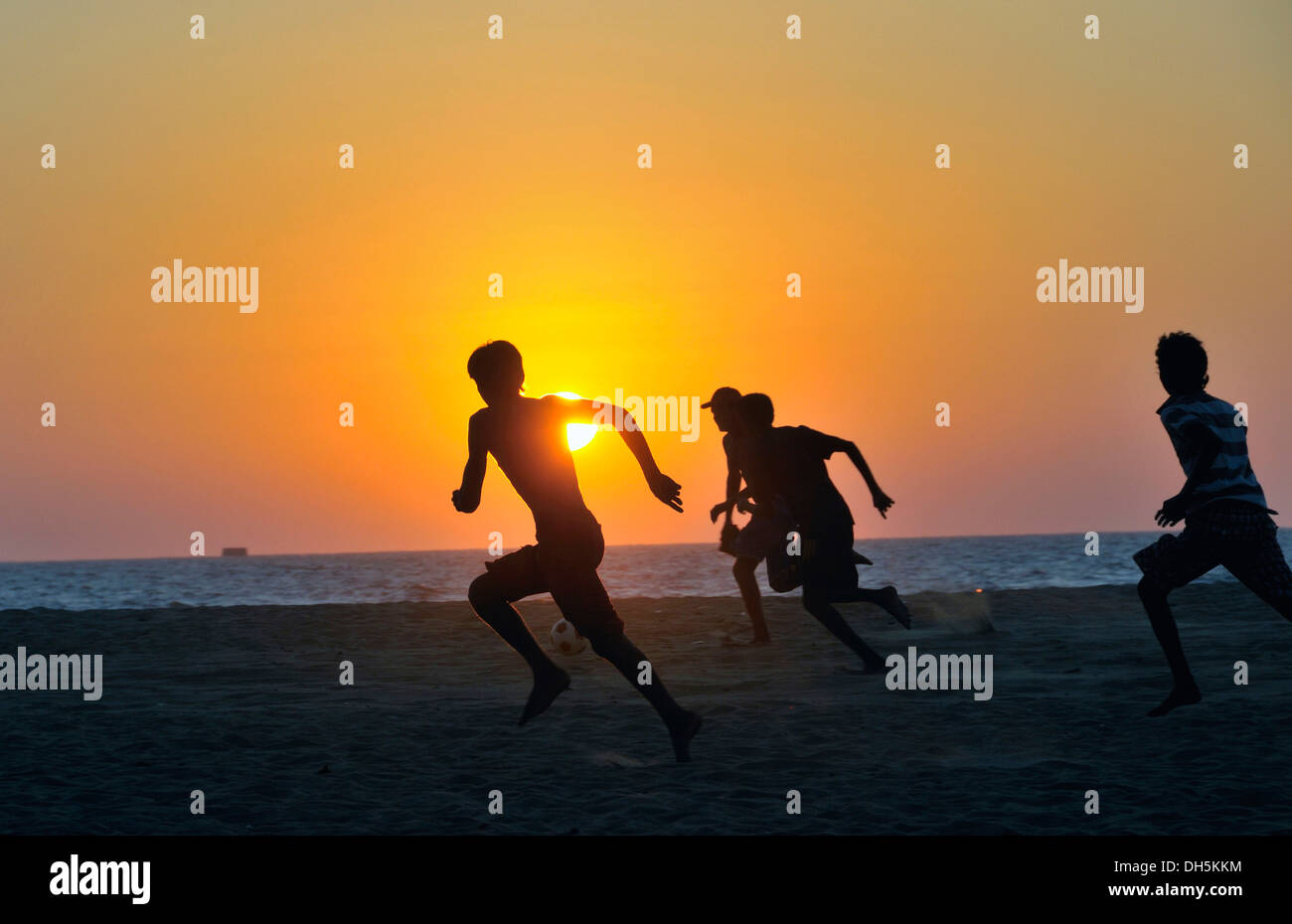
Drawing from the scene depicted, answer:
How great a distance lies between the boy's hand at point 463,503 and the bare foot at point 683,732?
135 centimetres

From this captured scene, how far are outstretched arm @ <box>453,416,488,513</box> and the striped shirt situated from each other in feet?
10.7

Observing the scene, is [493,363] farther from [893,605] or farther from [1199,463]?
[893,605]

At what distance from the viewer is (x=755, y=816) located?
196 inches

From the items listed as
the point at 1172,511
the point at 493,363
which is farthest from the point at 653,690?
the point at 1172,511

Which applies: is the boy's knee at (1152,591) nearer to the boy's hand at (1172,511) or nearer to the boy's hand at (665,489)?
the boy's hand at (1172,511)

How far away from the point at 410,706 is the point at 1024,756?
3722 mm

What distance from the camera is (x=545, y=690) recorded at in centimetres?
670

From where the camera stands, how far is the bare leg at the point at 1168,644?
6613mm

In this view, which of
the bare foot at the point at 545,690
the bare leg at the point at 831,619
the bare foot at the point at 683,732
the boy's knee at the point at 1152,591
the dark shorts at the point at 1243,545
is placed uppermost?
the dark shorts at the point at 1243,545

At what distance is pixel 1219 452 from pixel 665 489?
2656 mm

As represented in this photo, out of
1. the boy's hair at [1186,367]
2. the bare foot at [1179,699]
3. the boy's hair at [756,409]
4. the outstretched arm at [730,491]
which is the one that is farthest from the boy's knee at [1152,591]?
the outstretched arm at [730,491]

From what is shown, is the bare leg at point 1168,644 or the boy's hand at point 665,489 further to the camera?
the bare leg at point 1168,644
